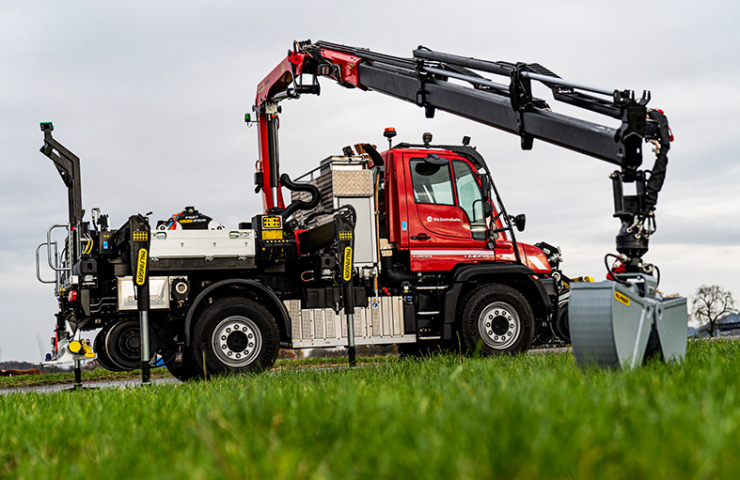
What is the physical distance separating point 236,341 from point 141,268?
1.72 meters

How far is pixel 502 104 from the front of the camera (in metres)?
8.08

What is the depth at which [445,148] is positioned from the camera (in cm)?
1170

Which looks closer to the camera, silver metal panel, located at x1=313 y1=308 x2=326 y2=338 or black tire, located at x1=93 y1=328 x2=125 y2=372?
black tire, located at x1=93 y1=328 x2=125 y2=372

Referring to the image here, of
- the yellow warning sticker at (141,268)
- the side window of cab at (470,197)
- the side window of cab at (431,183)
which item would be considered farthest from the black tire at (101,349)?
the side window of cab at (470,197)

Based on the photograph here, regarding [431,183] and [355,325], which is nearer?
[355,325]

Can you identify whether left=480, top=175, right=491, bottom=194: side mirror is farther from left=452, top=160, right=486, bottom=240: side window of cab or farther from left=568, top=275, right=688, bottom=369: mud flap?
left=568, top=275, right=688, bottom=369: mud flap

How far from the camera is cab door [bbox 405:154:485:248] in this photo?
36.6ft

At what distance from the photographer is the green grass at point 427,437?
6.68ft

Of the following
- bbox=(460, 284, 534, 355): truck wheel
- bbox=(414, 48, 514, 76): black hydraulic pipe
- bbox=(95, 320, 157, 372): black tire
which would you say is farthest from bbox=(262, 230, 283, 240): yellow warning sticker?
bbox=(414, 48, 514, 76): black hydraulic pipe

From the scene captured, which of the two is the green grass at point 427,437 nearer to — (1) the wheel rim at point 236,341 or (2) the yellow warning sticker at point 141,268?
(2) the yellow warning sticker at point 141,268

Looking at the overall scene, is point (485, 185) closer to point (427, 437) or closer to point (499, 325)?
point (499, 325)

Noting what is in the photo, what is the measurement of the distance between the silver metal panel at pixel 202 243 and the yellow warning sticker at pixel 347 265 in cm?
135

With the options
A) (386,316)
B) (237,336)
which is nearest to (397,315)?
(386,316)

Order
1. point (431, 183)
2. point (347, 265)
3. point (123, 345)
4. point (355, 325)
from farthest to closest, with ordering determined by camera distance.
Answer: point (431, 183), point (355, 325), point (123, 345), point (347, 265)
